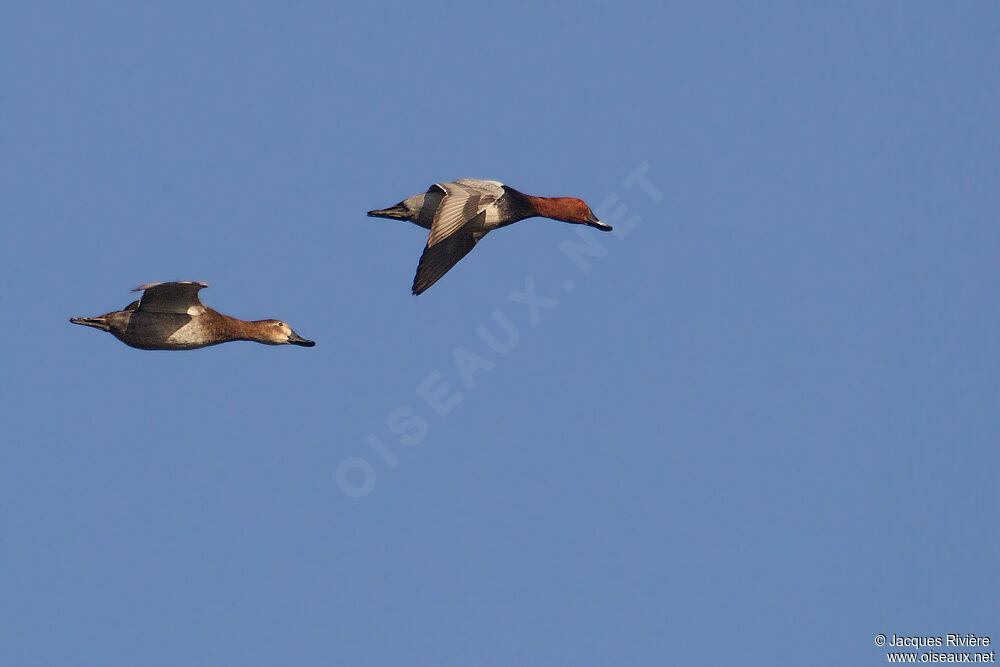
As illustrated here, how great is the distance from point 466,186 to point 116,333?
229 inches

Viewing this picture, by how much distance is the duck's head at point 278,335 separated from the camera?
74.3 ft

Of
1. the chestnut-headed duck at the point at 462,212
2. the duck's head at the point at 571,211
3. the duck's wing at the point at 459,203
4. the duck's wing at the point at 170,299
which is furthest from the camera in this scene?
the duck's head at the point at 571,211

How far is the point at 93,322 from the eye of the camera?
21328 mm

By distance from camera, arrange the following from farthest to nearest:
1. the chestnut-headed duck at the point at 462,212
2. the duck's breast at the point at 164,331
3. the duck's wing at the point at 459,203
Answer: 1. the chestnut-headed duck at the point at 462,212
2. the duck's wing at the point at 459,203
3. the duck's breast at the point at 164,331

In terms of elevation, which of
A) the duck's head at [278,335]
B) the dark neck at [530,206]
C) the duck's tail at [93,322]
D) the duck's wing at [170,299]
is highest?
the dark neck at [530,206]

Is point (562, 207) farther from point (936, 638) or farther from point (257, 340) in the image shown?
point (936, 638)

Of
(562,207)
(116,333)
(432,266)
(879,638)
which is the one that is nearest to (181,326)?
(116,333)

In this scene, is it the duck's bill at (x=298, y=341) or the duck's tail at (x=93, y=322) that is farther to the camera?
the duck's bill at (x=298, y=341)

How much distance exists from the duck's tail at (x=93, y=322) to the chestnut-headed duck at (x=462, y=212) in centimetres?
482

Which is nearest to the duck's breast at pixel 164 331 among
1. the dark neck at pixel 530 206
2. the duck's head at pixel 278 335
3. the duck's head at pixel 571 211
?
the duck's head at pixel 278 335

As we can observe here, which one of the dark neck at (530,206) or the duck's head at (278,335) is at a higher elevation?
the dark neck at (530,206)

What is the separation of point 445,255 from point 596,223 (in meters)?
2.92

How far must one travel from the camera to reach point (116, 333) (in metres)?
21.4

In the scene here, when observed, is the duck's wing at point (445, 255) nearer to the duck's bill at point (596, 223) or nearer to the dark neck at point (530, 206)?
the dark neck at point (530, 206)
